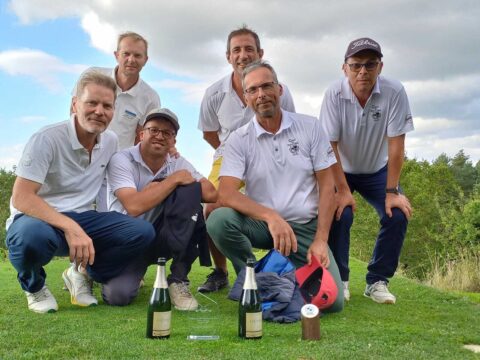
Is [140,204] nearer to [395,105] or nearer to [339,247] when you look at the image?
[339,247]

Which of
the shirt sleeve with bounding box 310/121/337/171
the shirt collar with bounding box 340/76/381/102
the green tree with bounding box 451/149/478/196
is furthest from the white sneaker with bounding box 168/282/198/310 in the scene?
the green tree with bounding box 451/149/478/196

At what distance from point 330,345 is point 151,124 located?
8.06 feet

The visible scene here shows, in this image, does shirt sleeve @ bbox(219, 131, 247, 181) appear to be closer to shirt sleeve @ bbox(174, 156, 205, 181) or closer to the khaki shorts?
shirt sleeve @ bbox(174, 156, 205, 181)

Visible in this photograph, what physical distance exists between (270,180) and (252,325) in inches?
59.4

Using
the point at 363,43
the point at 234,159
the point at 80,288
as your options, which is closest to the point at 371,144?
the point at 363,43

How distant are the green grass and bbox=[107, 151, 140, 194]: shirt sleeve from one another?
106 centimetres

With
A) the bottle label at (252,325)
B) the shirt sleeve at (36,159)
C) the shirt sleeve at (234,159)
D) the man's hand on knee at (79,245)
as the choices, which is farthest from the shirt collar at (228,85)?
the bottle label at (252,325)

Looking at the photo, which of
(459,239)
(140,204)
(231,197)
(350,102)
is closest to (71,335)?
(140,204)

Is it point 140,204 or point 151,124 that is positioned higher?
point 151,124

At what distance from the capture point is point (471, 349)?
139 inches

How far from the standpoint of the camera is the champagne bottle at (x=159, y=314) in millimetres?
3529

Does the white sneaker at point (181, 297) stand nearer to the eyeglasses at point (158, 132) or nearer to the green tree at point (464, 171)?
the eyeglasses at point (158, 132)

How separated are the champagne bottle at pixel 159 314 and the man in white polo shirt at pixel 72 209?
0.84m

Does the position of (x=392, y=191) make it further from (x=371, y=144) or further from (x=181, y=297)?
(x=181, y=297)
